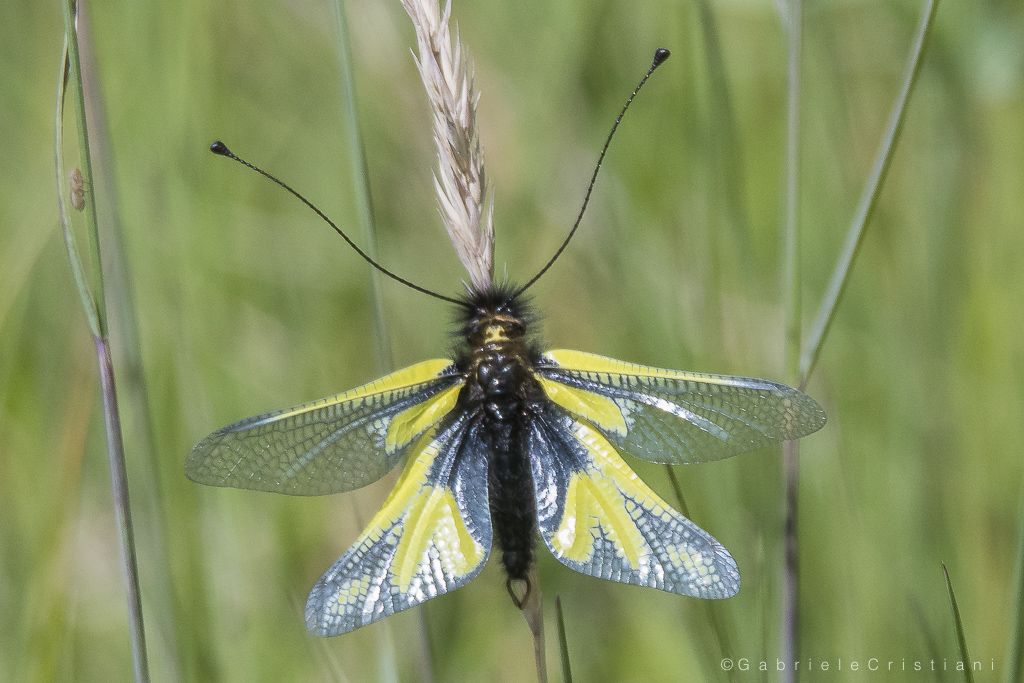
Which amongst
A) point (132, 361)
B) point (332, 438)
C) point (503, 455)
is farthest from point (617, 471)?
point (132, 361)

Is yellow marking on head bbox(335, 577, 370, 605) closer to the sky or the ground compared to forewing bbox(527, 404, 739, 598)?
closer to the ground

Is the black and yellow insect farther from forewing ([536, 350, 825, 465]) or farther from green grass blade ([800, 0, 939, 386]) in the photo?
green grass blade ([800, 0, 939, 386])

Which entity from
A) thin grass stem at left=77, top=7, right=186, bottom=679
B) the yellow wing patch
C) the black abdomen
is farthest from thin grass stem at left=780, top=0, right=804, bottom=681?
thin grass stem at left=77, top=7, right=186, bottom=679

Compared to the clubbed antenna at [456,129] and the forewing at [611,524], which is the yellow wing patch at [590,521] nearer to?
the forewing at [611,524]

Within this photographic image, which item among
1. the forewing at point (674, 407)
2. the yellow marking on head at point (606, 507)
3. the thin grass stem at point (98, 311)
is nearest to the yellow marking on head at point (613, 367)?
the forewing at point (674, 407)

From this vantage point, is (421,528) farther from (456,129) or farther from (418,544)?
(456,129)

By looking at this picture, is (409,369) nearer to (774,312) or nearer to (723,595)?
(723,595)
